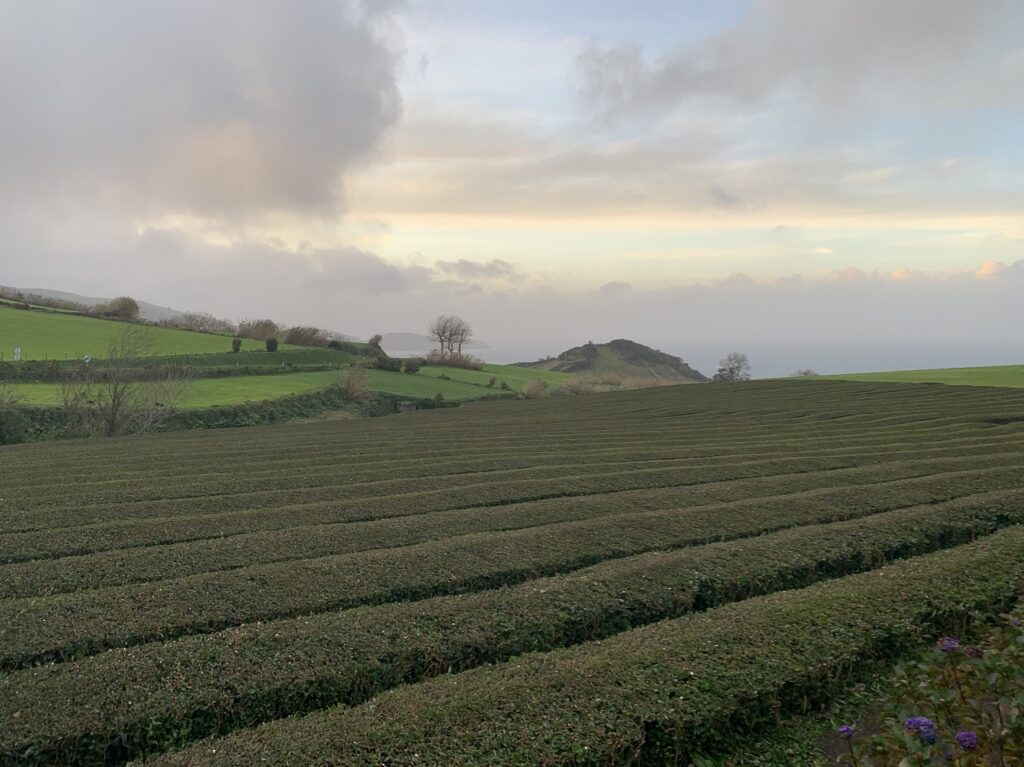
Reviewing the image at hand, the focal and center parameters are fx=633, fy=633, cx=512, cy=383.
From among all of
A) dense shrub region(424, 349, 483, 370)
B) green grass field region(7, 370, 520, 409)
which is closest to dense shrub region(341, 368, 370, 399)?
green grass field region(7, 370, 520, 409)

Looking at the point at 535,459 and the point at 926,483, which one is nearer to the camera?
the point at 926,483

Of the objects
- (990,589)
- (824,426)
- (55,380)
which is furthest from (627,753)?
(55,380)

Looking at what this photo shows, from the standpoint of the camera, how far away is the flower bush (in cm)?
428

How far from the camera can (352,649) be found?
238 inches

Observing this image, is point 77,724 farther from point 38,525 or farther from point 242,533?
point 38,525

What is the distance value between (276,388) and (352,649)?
148 ft

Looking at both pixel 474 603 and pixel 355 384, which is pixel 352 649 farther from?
pixel 355 384

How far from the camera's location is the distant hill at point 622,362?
136 metres

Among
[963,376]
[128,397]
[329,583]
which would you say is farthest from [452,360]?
[329,583]

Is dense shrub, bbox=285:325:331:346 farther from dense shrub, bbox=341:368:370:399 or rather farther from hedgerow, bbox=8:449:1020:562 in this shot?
hedgerow, bbox=8:449:1020:562

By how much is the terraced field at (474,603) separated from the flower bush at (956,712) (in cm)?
42

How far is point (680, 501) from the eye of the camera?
491 inches

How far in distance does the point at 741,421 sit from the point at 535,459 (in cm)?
1573

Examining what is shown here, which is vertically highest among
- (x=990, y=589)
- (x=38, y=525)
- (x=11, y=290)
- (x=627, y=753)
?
(x=11, y=290)
